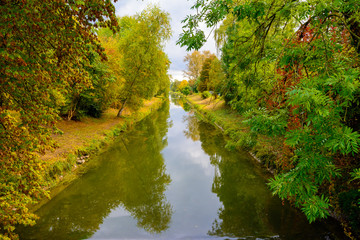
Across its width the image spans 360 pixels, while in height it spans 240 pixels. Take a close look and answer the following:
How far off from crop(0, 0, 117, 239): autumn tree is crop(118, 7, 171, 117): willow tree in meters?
15.9

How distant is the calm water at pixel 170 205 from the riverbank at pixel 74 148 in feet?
1.56

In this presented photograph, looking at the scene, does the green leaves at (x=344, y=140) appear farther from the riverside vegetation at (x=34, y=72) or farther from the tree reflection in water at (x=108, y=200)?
the tree reflection in water at (x=108, y=200)

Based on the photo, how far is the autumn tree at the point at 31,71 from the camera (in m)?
3.07

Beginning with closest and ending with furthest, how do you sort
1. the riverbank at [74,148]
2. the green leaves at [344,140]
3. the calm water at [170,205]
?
the green leaves at [344,140] → the calm water at [170,205] → the riverbank at [74,148]

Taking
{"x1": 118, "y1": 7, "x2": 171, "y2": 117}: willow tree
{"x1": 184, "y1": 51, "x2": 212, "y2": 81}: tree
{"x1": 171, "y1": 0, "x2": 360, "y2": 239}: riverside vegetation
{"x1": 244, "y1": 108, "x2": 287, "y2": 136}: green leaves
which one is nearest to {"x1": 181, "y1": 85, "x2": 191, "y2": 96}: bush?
{"x1": 184, "y1": 51, "x2": 212, "y2": 81}: tree

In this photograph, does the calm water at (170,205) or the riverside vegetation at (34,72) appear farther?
the calm water at (170,205)

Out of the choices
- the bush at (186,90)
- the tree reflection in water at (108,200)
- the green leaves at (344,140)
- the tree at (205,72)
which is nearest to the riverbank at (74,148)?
the tree reflection in water at (108,200)

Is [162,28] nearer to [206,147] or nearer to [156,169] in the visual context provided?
[206,147]

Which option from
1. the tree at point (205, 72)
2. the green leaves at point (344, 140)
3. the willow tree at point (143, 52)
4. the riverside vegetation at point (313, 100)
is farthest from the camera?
the tree at point (205, 72)

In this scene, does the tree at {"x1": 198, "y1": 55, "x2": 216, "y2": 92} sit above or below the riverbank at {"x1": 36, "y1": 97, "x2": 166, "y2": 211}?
above

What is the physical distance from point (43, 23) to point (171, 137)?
13968 mm

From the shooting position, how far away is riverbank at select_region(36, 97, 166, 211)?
768cm

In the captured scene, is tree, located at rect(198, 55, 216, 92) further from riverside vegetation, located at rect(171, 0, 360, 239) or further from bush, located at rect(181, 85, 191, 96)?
riverside vegetation, located at rect(171, 0, 360, 239)

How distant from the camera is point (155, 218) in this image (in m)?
Answer: 6.36
